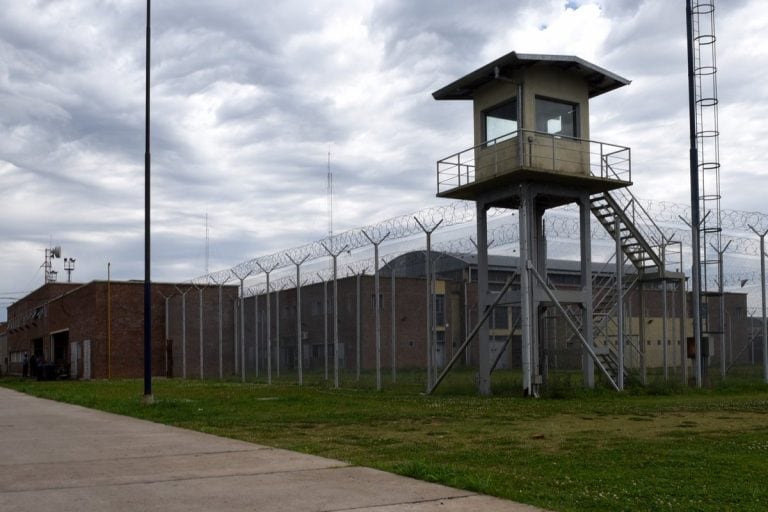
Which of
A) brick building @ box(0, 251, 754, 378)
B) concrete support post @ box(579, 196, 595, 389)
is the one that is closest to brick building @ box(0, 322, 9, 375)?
brick building @ box(0, 251, 754, 378)

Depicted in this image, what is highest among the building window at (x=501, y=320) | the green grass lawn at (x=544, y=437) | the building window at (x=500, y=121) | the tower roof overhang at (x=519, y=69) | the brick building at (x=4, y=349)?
the tower roof overhang at (x=519, y=69)

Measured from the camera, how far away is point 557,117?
22.8m

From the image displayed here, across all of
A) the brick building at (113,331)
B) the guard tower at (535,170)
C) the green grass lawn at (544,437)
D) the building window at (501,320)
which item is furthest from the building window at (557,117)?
the brick building at (113,331)

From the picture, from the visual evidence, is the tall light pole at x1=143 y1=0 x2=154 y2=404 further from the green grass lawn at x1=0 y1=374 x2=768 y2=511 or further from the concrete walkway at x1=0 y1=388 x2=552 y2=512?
the concrete walkway at x1=0 y1=388 x2=552 y2=512

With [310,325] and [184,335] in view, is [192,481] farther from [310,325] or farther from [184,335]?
[184,335]

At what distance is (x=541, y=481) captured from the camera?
810cm

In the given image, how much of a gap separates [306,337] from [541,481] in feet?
85.3

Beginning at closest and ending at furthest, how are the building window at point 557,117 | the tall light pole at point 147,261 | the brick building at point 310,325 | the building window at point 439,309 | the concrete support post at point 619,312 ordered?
the tall light pole at point 147,261 → the concrete support post at point 619,312 → the building window at point 557,117 → the brick building at point 310,325 → the building window at point 439,309

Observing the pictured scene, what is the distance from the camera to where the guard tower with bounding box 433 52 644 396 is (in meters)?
21.8

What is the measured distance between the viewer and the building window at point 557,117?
73.6 feet

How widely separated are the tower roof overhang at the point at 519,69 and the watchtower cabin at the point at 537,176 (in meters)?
0.03

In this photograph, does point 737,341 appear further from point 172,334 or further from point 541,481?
point 541,481

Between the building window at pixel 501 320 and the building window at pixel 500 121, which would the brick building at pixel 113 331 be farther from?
the building window at pixel 500 121

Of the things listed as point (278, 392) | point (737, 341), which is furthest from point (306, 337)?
point (737, 341)
